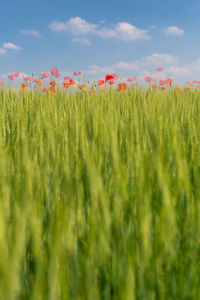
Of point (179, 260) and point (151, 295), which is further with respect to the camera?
point (179, 260)

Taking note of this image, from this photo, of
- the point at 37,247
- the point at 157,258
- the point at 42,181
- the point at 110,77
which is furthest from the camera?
the point at 110,77

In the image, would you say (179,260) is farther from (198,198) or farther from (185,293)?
(198,198)

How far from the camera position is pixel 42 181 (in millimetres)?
1069

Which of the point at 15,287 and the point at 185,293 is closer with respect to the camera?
the point at 15,287

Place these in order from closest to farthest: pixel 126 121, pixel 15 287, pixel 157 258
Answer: pixel 15 287 < pixel 157 258 < pixel 126 121

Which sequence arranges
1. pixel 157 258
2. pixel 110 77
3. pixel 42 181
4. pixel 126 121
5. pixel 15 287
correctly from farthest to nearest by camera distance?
pixel 110 77 → pixel 126 121 → pixel 42 181 → pixel 157 258 → pixel 15 287

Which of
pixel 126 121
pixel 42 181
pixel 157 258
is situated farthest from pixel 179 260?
pixel 126 121

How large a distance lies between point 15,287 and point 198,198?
66 centimetres

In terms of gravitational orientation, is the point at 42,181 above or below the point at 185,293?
above

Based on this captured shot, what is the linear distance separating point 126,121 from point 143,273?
1.36 metres

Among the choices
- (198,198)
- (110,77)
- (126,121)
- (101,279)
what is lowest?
(101,279)

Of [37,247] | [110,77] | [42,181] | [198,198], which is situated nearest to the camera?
[37,247]

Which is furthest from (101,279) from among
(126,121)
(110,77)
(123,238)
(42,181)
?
(110,77)

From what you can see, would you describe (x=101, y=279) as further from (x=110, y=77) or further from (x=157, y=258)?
(x=110, y=77)
